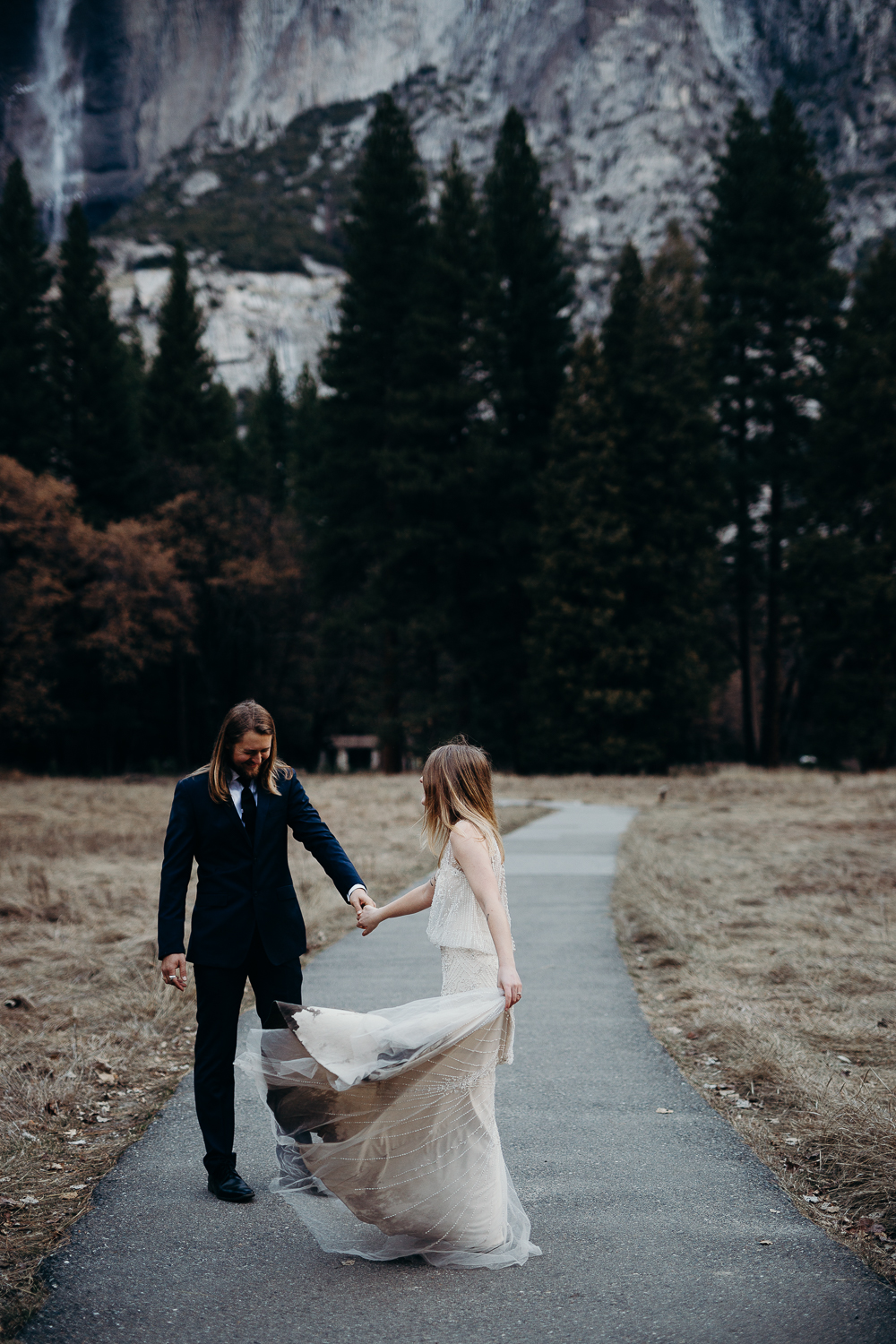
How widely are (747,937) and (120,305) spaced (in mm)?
124995

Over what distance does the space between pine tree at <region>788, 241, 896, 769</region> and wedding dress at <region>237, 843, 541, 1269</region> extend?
112 ft

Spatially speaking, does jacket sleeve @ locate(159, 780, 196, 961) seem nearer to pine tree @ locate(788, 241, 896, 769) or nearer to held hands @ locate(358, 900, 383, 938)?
held hands @ locate(358, 900, 383, 938)

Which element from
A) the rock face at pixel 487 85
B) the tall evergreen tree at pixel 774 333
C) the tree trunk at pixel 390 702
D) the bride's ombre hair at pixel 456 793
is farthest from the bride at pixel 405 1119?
the rock face at pixel 487 85

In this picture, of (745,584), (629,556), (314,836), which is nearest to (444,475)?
(629,556)

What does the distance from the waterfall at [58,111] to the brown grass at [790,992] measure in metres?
170

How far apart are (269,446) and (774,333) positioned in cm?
3032

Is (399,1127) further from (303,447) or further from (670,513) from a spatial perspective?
(303,447)

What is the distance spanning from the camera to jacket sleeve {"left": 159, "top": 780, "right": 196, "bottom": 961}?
13.1ft

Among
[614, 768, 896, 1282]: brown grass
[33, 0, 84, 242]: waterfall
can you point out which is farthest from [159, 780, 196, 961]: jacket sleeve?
[33, 0, 84, 242]: waterfall

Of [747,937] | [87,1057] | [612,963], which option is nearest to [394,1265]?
[87,1057]

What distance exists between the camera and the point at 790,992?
696cm

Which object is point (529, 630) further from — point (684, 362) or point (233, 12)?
point (233, 12)

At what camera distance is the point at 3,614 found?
3438 centimetres

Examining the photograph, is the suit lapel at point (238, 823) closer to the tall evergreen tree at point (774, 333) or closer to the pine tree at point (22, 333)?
the tall evergreen tree at point (774, 333)
